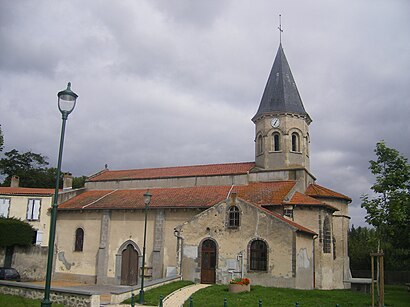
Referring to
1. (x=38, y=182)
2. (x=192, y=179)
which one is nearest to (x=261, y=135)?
(x=192, y=179)

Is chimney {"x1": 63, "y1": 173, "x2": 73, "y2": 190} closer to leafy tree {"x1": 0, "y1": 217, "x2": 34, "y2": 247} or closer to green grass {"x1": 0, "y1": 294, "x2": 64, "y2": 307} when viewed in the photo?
leafy tree {"x1": 0, "y1": 217, "x2": 34, "y2": 247}

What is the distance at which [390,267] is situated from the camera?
146 ft

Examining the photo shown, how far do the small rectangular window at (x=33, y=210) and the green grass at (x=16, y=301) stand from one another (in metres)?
15.9

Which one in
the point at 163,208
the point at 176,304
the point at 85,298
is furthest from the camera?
the point at 163,208

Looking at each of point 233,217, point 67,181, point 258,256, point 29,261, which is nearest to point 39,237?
point 29,261

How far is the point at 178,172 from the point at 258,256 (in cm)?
1308

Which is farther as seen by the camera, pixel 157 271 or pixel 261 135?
pixel 261 135

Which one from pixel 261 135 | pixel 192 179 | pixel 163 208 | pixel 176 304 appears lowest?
pixel 176 304

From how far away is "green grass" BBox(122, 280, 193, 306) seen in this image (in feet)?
63.1

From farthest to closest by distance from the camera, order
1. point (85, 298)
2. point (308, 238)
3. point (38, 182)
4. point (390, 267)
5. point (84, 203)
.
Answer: point (38, 182) → point (390, 267) → point (84, 203) → point (308, 238) → point (85, 298)

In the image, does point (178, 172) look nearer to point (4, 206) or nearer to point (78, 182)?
point (4, 206)

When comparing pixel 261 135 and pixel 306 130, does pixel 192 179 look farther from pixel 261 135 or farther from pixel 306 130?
pixel 306 130

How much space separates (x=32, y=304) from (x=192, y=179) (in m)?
18.0

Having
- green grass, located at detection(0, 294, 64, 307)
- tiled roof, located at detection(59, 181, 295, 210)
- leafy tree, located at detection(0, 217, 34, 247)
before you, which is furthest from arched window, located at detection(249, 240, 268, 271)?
leafy tree, located at detection(0, 217, 34, 247)
